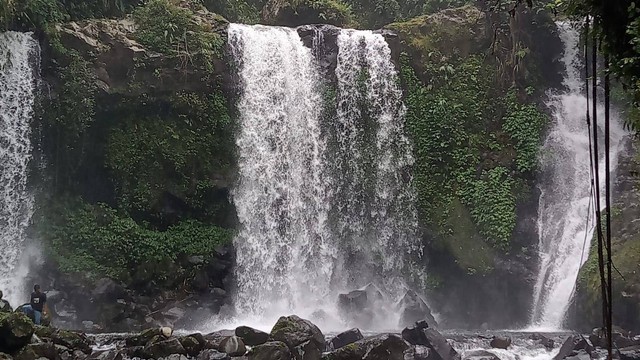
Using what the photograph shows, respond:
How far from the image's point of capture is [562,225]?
15.6m

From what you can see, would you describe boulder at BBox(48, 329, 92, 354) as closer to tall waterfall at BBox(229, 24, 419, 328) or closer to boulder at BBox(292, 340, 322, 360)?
boulder at BBox(292, 340, 322, 360)

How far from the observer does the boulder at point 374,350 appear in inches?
378

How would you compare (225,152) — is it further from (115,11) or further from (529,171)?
(529,171)

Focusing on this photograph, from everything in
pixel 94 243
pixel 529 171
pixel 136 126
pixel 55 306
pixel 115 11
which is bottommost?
pixel 55 306

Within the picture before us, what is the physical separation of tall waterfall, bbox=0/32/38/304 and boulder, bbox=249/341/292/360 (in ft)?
27.6

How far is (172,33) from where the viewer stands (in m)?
16.8

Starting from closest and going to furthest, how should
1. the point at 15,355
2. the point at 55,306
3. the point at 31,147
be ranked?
the point at 15,355
the point at 55,306
the point at 31,147

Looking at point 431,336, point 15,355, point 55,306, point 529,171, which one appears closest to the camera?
point 15,355

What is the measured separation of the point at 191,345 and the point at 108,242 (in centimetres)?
669

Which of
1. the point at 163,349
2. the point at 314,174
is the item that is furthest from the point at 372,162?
the point at 163,349

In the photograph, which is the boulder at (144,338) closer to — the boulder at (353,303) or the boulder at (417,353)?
the boulder at (417,353)

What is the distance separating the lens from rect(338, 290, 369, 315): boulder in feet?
47.5

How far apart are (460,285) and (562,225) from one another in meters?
3.13

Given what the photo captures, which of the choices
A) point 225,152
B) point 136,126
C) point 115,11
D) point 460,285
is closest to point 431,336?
point 460,285
